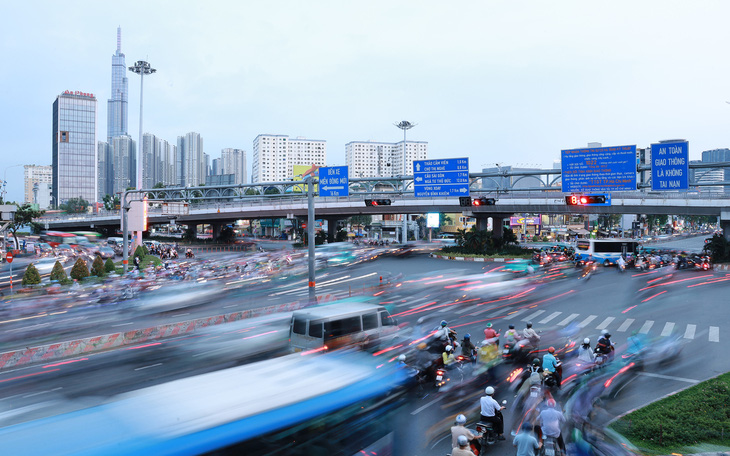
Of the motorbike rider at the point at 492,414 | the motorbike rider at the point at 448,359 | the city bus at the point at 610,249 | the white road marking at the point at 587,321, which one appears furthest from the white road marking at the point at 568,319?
the city bus at the point at 610,249

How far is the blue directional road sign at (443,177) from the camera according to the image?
30719 millimetres

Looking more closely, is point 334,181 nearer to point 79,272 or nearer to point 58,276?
point 79,272

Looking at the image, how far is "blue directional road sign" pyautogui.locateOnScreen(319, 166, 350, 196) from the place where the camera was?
26156 mm

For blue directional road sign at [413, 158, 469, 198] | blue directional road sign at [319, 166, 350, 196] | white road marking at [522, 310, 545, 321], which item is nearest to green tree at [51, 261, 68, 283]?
blue directional road sign at [319, 166, 350, 196]

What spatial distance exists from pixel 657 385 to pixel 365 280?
22.4m

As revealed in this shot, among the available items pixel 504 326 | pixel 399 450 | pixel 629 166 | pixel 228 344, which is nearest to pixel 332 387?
pixel 399 450

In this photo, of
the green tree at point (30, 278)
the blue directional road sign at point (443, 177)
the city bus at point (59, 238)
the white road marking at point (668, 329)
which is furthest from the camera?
the city bus at point (59, 238)

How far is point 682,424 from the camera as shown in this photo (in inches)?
354

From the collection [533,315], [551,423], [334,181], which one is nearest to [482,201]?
[334,181]

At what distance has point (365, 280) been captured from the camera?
32375 mm

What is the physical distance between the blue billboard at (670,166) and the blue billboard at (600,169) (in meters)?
1.74

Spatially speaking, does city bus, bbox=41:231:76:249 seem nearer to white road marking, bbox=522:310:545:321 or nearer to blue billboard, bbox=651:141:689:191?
white road marking, bbox=522:310:545:321

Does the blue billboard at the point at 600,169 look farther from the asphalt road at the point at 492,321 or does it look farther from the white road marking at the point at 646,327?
the white road marking at the point at 646,327

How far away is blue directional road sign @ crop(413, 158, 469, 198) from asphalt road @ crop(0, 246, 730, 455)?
6140mm
